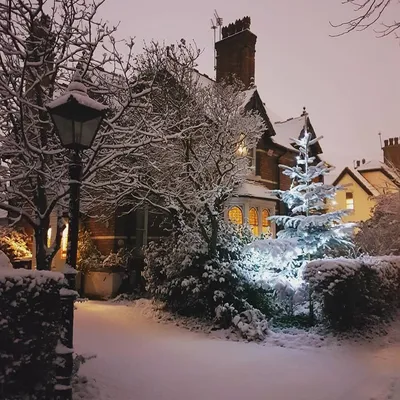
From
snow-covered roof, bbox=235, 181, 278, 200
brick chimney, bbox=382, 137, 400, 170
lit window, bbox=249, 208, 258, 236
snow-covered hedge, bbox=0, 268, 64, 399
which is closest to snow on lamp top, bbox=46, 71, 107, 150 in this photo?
snow-covered hedge, bbox=0, 268, 64, 399

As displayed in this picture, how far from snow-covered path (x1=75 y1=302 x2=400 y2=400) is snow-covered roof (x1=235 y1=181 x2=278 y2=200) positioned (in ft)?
32.8

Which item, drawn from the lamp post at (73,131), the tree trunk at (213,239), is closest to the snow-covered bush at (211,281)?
the tree trunk at (213,239)

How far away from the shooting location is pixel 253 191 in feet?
69.3

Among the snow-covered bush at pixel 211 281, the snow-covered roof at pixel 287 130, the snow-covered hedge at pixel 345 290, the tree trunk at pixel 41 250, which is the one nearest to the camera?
the tree trunk at pixel 41 250

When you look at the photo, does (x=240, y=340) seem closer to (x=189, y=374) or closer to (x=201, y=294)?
(x=201, y=294)

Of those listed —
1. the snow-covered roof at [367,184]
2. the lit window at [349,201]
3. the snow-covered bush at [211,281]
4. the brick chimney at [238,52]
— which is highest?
the brick chimney at [238,52]

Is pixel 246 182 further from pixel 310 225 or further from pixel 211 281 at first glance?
pixel 211 281

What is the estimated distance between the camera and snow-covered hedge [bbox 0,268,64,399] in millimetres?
4648

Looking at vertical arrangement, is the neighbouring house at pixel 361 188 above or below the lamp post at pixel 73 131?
above

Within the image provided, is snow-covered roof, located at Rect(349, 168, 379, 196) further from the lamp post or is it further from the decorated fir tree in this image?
the lamp post

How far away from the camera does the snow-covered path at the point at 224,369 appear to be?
646 centimetres

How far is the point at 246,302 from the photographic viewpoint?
11734mm

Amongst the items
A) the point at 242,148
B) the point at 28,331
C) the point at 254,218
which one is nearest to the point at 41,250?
the point at 28,331

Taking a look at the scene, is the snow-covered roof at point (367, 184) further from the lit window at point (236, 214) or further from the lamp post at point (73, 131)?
the lamp post at point (73, 131)
